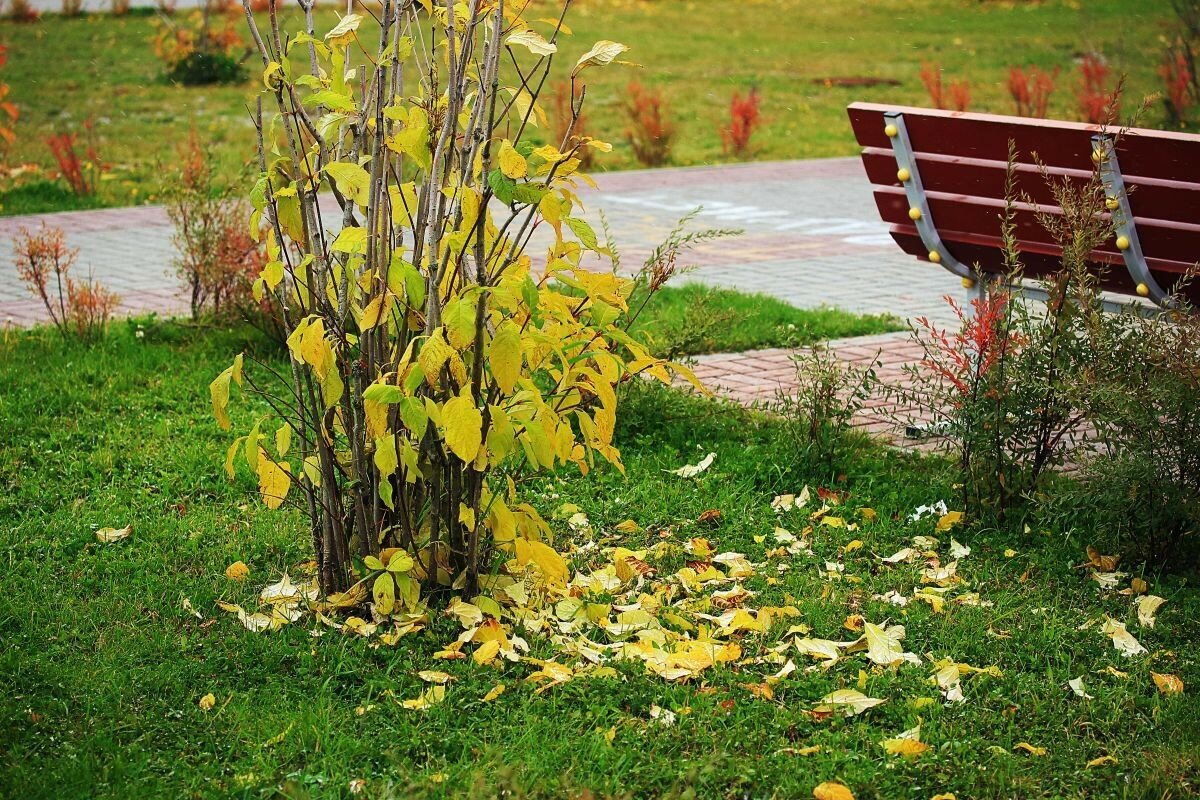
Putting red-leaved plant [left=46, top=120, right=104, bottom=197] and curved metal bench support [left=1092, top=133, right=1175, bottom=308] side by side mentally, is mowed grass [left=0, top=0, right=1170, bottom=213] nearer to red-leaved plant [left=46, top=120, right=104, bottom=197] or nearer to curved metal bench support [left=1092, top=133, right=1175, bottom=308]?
red-leaved plant [left=46, top=120, right=104, bottom=197]

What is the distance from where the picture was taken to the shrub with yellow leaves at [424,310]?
3.17 meters

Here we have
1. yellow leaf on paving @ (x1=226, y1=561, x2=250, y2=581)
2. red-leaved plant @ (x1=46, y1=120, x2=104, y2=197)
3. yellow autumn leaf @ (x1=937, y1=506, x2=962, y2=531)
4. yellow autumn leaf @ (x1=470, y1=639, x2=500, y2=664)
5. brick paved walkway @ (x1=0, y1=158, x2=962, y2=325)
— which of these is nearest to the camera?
yellow autumn leaf @ (x1=470, y1=639, x2=500, y2=664)

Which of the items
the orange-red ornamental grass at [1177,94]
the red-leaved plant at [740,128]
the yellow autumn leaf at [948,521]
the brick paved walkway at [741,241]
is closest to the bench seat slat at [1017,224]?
the yellow autumn leaf at [948,521]

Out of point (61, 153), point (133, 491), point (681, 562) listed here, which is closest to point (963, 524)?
point (681, 562)

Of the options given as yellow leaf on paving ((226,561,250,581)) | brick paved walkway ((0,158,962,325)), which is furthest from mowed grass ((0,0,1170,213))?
yellow leaf on paving ((226,561,250,581))

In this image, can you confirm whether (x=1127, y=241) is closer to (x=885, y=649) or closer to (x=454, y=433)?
(x=885, y=649)

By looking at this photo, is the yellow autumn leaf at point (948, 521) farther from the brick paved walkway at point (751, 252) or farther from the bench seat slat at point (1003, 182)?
the bench seat slat at point (1003, 182)

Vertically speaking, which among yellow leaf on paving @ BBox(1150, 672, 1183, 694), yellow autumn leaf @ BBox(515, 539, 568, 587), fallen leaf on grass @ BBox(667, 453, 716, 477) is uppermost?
yellow autumn leaf @ BBox(515, 539, 568, 587)

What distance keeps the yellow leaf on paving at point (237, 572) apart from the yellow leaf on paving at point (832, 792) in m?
1.81

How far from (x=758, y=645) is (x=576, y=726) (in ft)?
2.01

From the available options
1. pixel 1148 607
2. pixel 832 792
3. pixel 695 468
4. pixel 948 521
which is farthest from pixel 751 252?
pixel 832 792

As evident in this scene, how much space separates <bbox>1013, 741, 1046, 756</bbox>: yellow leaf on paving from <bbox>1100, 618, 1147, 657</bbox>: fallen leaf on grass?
595 millimetres

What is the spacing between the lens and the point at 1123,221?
454cm

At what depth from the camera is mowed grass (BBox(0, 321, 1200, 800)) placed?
2.87 meters
